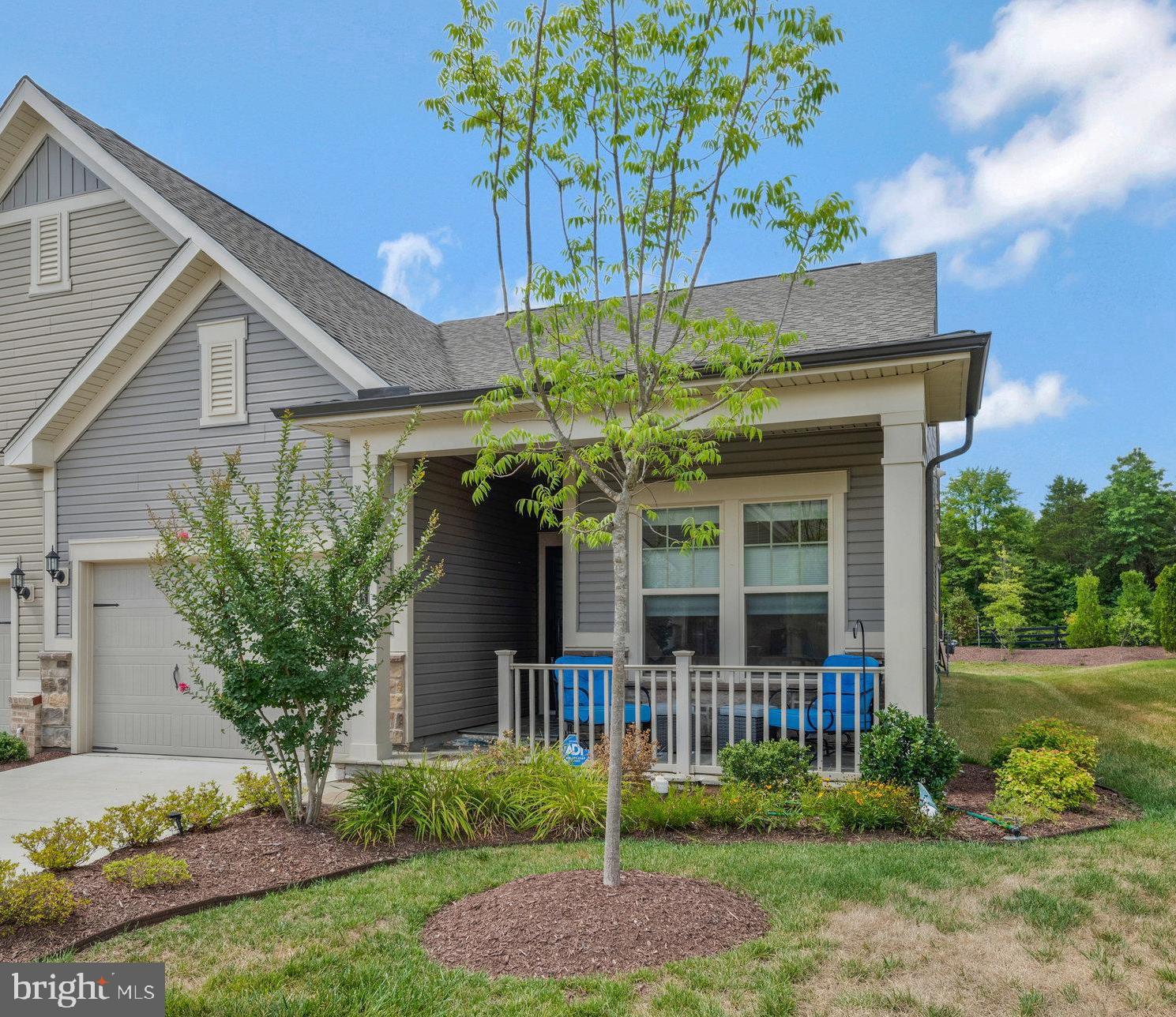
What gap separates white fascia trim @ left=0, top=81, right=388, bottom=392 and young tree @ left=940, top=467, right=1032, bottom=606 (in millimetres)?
31628

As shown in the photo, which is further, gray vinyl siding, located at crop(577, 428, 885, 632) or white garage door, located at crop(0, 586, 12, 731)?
white garage door, located at crop(0, 586, 12, 731)

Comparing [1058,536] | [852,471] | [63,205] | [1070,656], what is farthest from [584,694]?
[1058,536]

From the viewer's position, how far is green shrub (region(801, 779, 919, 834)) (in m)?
6.04

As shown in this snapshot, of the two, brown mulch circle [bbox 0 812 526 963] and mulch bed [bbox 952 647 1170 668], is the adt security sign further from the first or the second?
mulch bed [bbox 952 647 1170 668]

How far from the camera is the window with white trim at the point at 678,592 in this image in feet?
31.3

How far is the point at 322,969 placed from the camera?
3891mm

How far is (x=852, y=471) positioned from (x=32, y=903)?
7.44 metres

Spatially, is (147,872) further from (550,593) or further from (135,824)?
(550,593)

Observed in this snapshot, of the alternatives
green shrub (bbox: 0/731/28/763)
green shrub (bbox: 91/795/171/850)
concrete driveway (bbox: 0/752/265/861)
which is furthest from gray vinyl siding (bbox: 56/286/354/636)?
green shrub (bbox: 91/795/171/850)

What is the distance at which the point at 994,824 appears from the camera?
20.3ft

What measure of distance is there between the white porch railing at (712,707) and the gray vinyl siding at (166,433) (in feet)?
11.9

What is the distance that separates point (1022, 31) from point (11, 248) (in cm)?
1414

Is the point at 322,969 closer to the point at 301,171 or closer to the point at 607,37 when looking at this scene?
the point at 607,37

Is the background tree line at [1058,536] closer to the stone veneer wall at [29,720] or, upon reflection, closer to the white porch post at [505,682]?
the white porch post at [505,682]
